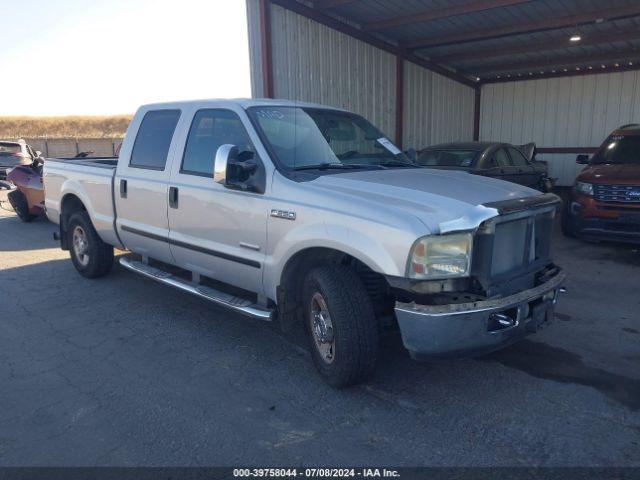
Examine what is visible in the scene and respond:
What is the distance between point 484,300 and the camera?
3.18m

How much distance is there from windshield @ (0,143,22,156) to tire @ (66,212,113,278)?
11.4 meters

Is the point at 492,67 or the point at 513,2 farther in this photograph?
the point at 492,67

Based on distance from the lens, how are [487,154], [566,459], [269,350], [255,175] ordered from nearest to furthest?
1. [566,459]
2. [255,175]
3. [269,350]
4. [487,154]

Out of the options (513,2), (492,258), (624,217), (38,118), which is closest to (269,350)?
(492,258)

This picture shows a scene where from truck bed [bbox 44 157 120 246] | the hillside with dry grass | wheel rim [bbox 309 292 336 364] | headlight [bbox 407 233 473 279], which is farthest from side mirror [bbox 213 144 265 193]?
the hillside with dry grass

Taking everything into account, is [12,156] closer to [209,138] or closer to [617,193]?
[209,138]

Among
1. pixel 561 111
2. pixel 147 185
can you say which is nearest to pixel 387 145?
pixel 147 185

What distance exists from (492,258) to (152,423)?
7.72ft

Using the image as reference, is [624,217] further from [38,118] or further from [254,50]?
[38,118]

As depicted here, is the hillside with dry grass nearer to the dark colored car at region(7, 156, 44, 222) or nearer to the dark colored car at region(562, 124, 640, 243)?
the dark colored car at region(7, 156, 44, 222)

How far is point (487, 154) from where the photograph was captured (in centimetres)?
908

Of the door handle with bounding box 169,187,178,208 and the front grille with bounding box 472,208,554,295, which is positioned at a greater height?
the door handle with bounding box 169,187,178,208

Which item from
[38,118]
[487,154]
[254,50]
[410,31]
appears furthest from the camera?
[38,118]

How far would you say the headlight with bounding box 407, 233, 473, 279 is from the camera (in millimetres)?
3053
